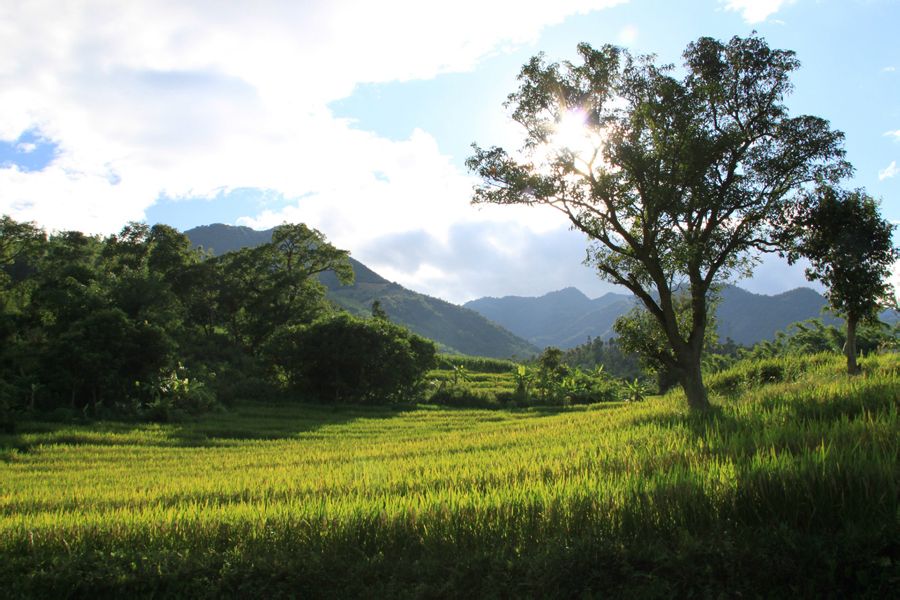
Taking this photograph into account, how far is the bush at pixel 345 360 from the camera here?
113ft

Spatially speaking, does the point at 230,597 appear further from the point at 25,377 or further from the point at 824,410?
the point at 25,377

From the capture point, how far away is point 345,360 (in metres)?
34.2

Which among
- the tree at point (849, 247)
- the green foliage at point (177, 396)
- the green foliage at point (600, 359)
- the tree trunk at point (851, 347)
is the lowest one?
the green foliage at point (600, 359)

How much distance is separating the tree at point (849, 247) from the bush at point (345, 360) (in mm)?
23328

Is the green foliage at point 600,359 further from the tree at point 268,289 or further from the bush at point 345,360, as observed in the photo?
the bush at point 345,360

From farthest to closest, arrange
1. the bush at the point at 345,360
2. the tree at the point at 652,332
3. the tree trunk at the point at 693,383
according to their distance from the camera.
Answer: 1. the bush at the point at 345,360
2. the tree at the point at 652,332
3. the tree trunk at the point at 693,383

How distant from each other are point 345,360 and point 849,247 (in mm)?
25662

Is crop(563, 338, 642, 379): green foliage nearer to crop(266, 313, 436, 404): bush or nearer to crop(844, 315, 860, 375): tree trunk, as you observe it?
crop(266, 313, 436, 404): bush

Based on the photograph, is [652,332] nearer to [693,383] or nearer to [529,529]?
[693,383]

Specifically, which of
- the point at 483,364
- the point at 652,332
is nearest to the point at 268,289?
the point at 483,364

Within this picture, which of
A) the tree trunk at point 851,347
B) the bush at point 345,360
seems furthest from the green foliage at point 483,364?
the tree trunk at point 851,347

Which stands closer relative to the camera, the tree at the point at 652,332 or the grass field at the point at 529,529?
the grass field at the point at 529,529

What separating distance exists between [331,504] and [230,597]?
6.06 feet

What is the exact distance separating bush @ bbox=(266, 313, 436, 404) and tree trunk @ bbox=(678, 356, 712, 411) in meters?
20.7
